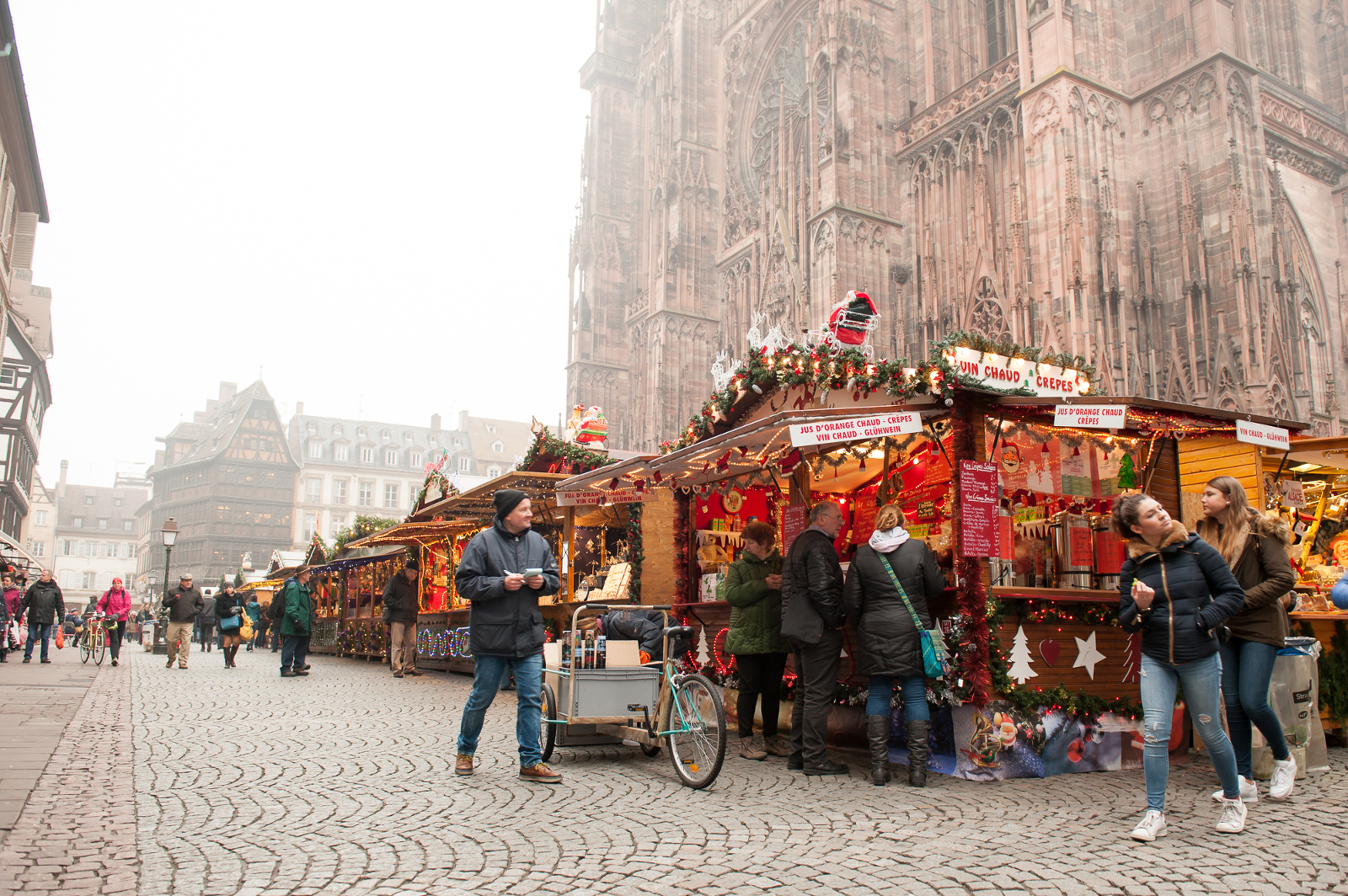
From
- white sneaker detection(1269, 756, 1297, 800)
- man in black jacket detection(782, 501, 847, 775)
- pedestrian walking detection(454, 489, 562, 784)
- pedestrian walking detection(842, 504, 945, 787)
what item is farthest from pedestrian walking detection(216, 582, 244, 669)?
white sneaker detection(1269, 756, 1297, 800)

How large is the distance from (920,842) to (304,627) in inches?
471

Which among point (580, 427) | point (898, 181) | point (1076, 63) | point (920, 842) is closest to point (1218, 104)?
point (1076, 63)

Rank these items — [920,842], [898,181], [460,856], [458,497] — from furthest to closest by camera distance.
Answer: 1. [898,181]
2. [458,497]
3. [920,842]
4. [460,856]

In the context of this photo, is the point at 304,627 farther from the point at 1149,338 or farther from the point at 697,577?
the point at 1149,338

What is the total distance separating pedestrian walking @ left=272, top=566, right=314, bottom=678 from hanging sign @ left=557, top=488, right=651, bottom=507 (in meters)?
6.04

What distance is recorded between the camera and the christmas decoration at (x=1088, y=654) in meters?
5.98

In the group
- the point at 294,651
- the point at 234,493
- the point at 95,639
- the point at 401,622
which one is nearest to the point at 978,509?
the point at 401,622

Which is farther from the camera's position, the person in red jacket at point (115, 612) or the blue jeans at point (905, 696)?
the person in red jacket at point (115, 612)

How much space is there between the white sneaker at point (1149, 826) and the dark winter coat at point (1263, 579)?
124cm

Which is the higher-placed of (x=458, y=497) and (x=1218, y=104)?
(x=1218, y=104)

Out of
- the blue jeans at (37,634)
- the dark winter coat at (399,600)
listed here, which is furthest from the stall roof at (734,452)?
the blue jeans at (37,634)

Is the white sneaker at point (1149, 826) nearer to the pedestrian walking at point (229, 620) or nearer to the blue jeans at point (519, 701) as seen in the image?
the blue jeans at point (519, 701)

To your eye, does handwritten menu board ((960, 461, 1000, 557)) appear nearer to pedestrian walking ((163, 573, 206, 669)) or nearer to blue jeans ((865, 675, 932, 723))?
blue jeans ((865, 675, 932, 723))

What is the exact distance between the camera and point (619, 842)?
3951 mm
